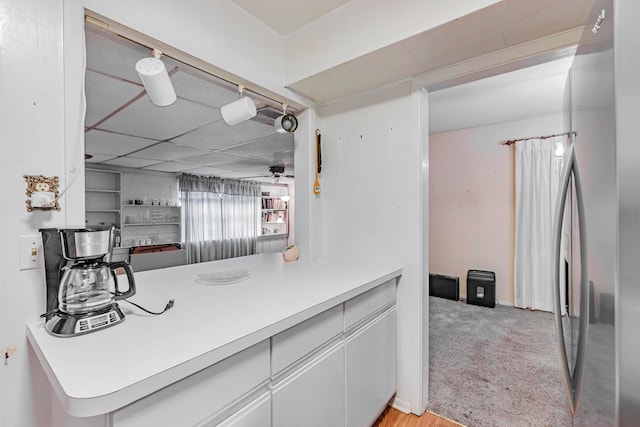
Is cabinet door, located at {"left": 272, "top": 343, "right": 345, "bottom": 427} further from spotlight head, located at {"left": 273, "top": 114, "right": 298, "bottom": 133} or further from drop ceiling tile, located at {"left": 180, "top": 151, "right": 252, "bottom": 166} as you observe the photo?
drop ceiling tile, located at {"left": 180, "top": 151, "right": 252, "bottom": 166}

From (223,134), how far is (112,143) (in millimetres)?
1450

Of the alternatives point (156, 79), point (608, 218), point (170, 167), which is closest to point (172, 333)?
point (156, 79)

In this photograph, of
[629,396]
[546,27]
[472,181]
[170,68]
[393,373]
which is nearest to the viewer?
[629,396]

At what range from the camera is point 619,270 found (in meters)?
0.46

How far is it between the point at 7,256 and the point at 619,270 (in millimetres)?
1506

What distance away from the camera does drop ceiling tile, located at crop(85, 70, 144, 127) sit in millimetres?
1716

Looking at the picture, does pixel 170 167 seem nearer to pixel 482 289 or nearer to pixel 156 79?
pixel 156 79

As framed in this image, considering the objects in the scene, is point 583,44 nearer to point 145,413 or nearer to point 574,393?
point 574,393

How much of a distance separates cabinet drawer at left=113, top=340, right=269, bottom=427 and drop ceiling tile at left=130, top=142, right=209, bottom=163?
316cm

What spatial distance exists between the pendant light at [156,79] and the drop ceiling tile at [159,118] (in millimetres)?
1003

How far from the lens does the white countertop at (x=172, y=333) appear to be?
1.93 ft

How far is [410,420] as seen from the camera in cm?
164

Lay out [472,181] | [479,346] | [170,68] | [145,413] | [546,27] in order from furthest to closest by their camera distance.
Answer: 1. [472,181]
2. [479,346]
3. [170,68]
4. [546,27]
5. [145,413]

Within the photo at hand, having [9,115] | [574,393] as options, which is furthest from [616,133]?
[9,115]
